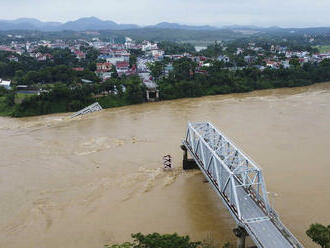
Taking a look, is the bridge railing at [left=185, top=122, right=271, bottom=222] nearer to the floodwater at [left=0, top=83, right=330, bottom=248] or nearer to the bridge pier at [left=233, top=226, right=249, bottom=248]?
the bridge pier at [left=233, top=226, right=249, bottom=248]

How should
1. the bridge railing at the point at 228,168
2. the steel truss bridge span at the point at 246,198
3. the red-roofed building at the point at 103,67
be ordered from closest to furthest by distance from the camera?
the steel truss bridge span at the point at 246,198 → the bridge railing at the point at 228,168 → the red-roofed building at the point at 103,67

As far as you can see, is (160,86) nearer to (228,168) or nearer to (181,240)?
(228,168)

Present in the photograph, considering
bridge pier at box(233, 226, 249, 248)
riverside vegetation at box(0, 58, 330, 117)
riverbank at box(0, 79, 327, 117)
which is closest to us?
bridge pier at box(233, 226, 249, 248)

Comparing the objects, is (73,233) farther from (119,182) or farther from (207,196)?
(207,196)

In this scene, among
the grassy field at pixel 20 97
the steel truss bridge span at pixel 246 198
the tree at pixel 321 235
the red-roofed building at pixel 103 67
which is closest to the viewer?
the tree at pixel 321 235

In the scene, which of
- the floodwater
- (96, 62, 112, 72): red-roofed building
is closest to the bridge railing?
the floodwater

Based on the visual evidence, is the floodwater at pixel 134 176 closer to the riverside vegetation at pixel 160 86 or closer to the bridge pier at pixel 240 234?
the bridge pier at pixel 240 234

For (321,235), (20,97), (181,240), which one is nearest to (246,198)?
(321,235)

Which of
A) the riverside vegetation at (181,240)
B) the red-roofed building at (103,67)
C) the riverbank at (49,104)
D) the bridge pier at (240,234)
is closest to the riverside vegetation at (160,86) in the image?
the riverbank at (49,104)

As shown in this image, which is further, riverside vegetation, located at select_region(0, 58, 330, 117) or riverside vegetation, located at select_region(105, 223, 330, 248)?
riverside vegetation, located at select_region(0, 58, 330, 117)

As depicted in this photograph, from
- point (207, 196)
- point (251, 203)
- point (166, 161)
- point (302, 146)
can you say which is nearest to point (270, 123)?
point (302, 146)
